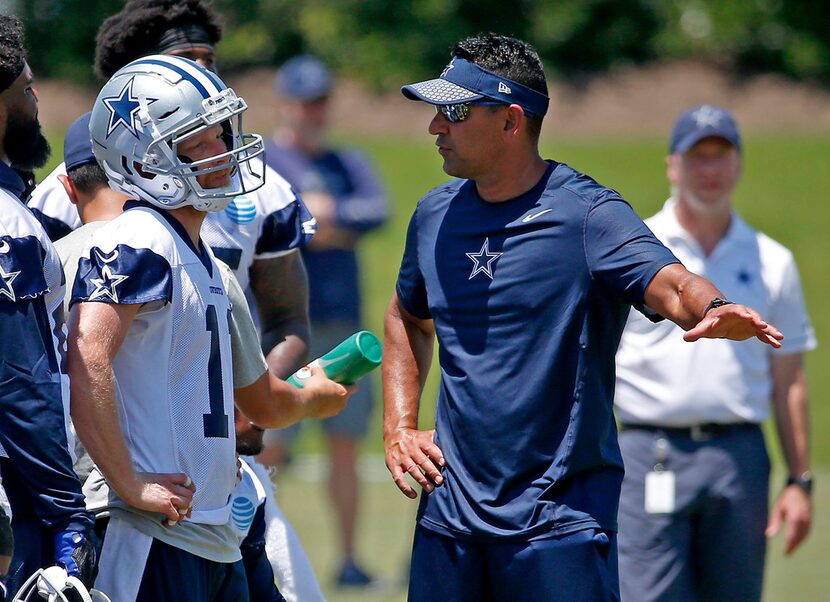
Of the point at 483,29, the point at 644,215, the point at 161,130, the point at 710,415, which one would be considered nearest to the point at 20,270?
the point at 161,130

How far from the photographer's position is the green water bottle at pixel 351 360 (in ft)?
13.3

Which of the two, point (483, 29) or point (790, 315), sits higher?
point (483, 29)

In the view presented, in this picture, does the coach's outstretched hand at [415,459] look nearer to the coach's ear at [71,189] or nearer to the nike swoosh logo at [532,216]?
the nike swoosh logo at [532,216]

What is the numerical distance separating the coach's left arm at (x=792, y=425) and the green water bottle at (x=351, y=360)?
2234mm

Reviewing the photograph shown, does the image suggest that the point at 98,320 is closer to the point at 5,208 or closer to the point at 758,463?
the point at 5,208

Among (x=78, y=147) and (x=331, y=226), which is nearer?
(x=78, y=147)

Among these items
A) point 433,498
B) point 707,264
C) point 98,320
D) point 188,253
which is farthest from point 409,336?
point 707,264

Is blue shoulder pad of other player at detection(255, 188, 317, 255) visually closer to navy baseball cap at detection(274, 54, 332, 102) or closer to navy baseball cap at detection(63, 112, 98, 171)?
navy baseball cap at detection(63, 112, 98, 171)

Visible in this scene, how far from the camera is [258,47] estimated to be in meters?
29.9

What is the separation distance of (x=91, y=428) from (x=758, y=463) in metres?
3.04

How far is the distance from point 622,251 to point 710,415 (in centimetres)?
192

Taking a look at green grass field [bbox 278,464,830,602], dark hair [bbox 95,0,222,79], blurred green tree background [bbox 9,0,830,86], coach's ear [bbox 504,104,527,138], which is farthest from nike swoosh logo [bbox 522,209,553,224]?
blurred green tree background [bbox 9,0,830,86]

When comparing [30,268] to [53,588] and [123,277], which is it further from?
[53,588]

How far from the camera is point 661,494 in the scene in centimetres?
538
